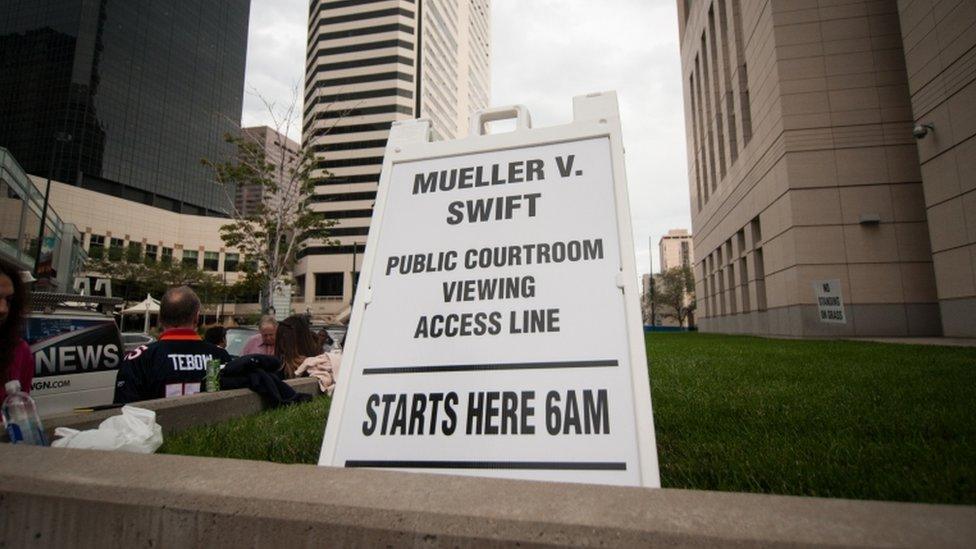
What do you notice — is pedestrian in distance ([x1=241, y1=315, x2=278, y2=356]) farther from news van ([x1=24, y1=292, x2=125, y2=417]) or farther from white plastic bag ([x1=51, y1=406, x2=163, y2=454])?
white plastic bag ([x1=51, y1=406, x2=163, y2=454])

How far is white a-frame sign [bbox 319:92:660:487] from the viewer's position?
1.71 m

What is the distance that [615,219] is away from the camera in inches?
80.8

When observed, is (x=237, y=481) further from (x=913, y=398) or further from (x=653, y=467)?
(x=913, y=398)

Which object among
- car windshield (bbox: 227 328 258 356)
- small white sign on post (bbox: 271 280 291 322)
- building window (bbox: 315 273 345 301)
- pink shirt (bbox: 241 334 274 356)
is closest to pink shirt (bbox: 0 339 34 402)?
pink shirt (bbox: 241 334 274 356)

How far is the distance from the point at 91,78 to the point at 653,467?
105390 millimetres

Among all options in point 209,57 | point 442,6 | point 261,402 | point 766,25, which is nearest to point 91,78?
point 209,57

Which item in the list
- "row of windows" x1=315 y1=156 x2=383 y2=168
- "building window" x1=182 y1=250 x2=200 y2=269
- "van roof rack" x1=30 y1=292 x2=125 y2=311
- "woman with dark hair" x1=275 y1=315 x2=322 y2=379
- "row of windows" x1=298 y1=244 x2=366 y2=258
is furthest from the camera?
"building window" x1=182 y1=250 x2=200 y2=269

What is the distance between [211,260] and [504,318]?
89.1 m

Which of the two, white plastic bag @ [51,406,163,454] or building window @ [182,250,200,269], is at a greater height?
building window @ [182,250,200,269]

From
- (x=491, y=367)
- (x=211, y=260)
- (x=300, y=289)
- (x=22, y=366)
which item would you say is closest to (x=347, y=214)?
(x=300, y=289)

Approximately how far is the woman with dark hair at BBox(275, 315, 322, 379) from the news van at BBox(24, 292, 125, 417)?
174 centimetres

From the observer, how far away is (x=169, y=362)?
4410 mm

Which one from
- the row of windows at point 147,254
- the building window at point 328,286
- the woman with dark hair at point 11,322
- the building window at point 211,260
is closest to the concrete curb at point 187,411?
the woman with dark hair at point 11,322

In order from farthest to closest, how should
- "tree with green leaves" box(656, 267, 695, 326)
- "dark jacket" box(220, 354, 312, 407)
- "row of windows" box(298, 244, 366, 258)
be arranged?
"tree with green leaves" box(656, 267, 695, 326) → "row of windows" box(298, 244, 366, 258) → "dark jacket" box(220, 354, 312, 407)
